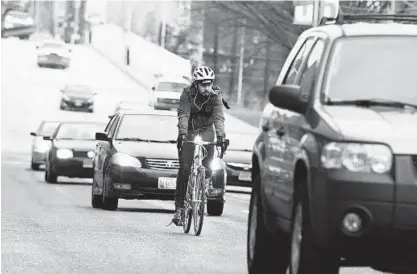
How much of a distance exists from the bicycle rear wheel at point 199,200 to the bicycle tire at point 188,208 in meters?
0.09

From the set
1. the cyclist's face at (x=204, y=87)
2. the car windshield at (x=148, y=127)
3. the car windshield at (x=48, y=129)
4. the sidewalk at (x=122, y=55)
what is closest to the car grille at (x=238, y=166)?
the car windshield at (x=148, y=127)

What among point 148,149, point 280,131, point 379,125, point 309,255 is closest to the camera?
point 379,125

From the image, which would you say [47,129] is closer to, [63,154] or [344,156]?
[63,154]

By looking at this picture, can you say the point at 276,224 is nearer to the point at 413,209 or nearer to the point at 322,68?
the point at 322,68

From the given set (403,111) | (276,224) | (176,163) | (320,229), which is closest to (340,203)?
(320,229)

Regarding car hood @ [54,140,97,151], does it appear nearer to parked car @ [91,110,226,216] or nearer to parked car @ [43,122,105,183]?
parked car @ [43,122,105,183]

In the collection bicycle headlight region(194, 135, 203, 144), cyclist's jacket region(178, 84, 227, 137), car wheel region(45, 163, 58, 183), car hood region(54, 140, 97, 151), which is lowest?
car wheel region(45, 163, 58, 183)

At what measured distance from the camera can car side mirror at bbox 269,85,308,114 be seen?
389 inches

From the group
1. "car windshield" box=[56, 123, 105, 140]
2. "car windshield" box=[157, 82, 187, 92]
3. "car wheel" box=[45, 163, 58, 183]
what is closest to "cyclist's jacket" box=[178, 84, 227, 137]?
"car wheel" box=[45, 163, 58, 183]

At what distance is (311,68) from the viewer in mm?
10422

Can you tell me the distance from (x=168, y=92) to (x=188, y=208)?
61328mm

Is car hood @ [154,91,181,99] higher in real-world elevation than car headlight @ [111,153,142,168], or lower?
lower

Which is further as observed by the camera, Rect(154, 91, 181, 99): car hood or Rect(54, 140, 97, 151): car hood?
Rect(154, 91, 181, 99): car hood

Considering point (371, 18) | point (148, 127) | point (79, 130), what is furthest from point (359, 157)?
point (79, 130)
